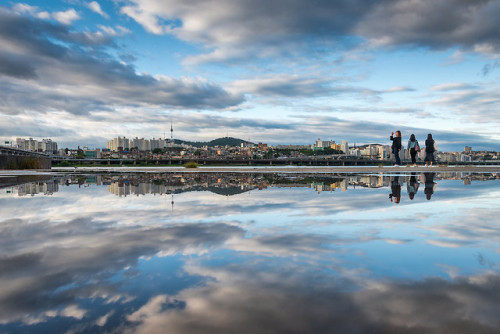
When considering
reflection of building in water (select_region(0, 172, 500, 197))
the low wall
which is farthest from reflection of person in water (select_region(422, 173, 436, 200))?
the low wall

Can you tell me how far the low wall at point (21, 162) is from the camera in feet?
161

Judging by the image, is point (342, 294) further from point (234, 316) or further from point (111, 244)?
point (111, 244)

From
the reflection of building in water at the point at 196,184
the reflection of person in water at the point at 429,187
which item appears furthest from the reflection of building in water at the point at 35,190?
the reflection of person in water at the point at 429,187

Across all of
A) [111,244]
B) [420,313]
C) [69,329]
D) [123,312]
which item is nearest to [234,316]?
[123,312]

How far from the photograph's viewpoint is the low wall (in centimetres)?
4892

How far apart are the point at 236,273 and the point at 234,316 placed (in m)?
1.30

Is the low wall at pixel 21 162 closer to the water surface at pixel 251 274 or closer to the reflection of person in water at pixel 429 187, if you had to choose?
the water surface at pixel 251 274

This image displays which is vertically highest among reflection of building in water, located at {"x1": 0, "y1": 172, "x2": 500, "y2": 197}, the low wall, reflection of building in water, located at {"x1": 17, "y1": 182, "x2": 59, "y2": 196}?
the low wall

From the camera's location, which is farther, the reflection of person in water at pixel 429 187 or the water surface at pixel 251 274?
the reflection of person in water at pixel 429 187

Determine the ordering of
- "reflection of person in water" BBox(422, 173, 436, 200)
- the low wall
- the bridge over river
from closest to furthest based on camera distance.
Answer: "reflection of person in water" BBox(422, 173, 436, 200) < the low wall < the bridge over river

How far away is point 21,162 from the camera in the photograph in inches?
2160

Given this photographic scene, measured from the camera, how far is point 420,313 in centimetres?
367

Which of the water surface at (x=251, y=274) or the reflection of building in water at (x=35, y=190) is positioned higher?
the reflection of building in water at (x=35, y=190)

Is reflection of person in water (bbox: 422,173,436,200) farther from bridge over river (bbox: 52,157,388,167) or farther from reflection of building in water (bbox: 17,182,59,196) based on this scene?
bridge over river (bbox: 52,157,388,167)
